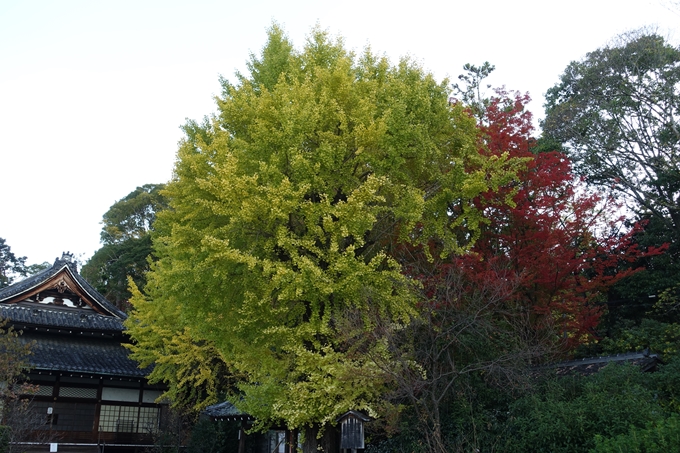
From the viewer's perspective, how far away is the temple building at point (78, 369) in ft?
79.3

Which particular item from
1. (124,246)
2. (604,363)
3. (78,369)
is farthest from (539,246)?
(124,246)

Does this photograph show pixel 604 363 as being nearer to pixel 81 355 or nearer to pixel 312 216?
pixel 312 216

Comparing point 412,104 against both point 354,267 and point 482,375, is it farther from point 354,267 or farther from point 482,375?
point 482,375

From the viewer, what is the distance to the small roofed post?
481 inches

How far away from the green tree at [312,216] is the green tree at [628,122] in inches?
469

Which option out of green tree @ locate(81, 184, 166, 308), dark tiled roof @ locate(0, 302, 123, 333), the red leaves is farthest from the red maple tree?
green tree @ locate(81, 184, 166, 308)

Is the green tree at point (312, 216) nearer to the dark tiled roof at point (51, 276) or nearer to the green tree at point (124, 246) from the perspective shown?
the dark tiled roof at point (51, 276)

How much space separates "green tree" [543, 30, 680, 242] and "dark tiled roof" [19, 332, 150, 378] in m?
22.7

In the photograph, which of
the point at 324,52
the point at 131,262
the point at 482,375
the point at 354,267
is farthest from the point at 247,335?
the point at 131,262

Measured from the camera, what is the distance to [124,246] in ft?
146

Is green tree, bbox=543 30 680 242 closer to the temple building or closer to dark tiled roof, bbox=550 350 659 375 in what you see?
dark tiled roof, bbox=550 350 659 375

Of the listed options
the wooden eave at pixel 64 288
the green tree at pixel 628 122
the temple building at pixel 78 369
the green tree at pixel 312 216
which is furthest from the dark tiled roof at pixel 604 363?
the wooden eave at pixel 64 288

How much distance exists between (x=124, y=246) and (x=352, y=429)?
3658 centimetres

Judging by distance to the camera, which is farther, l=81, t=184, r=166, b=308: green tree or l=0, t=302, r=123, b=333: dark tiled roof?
l=81, t=184, r=166, b=308: green tree
